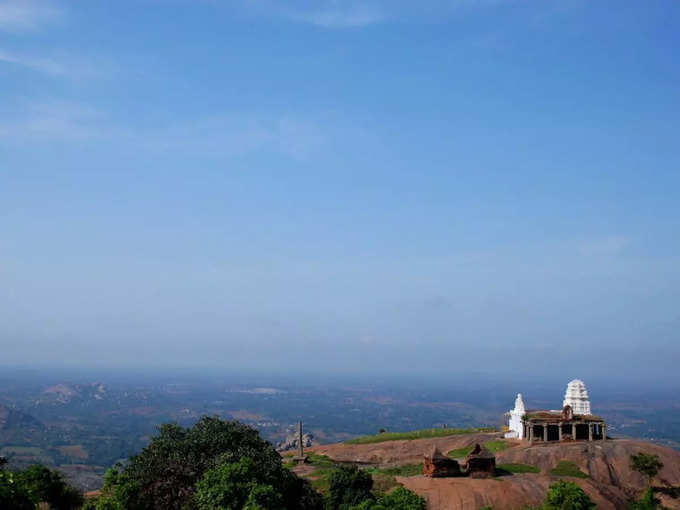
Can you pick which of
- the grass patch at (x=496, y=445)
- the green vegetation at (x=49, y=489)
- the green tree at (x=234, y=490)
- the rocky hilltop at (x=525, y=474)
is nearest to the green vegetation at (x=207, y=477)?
the green tree at (x=234, y=490)

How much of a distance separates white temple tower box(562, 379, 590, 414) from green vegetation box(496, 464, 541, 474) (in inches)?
679

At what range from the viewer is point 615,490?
52.0 meters

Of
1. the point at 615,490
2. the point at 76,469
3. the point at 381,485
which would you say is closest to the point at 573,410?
the point at 615,490

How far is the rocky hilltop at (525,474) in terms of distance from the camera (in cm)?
4766

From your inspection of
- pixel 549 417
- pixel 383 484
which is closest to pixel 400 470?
pixel 383 484

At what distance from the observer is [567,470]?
5512cm

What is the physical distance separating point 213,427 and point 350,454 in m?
28.9

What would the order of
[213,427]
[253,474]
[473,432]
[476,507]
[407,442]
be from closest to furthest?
1. [253,474]
2. [213,427]
3. [476,507]
4. [407,442]
5. [473,432]

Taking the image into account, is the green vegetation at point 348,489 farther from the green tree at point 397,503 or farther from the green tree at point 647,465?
the green tree at point 647,465

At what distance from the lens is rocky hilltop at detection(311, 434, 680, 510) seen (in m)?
47.7

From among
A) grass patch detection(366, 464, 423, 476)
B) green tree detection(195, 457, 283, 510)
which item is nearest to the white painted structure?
grass patch detection(366, 464, 423, 476)

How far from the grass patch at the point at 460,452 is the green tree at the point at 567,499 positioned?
20653mm

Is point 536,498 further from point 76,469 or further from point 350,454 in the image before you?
point 76,469

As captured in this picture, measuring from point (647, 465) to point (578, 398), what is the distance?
19.5 meters
